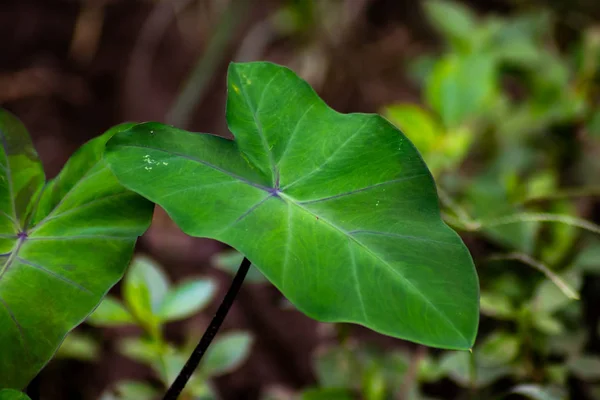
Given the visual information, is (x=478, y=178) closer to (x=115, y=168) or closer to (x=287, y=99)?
(x=287, y=99)

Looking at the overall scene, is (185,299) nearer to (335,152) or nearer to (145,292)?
(145,292)

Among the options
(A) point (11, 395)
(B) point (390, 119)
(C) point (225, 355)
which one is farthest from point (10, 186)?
(B) point (390, 119)

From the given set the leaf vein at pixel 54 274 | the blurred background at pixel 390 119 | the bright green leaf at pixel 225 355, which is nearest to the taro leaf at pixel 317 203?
the leaf vein at pixel 54 274

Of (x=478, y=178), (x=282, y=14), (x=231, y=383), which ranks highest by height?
(x=282, y=14)

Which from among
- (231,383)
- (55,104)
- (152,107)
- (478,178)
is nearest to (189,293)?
(231,383)

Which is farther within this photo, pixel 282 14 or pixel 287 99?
pixel 282 14

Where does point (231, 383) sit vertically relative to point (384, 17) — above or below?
below

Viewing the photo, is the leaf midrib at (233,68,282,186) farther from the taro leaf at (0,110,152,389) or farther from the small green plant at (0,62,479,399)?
the taro leaf at (0,110,152,389)
